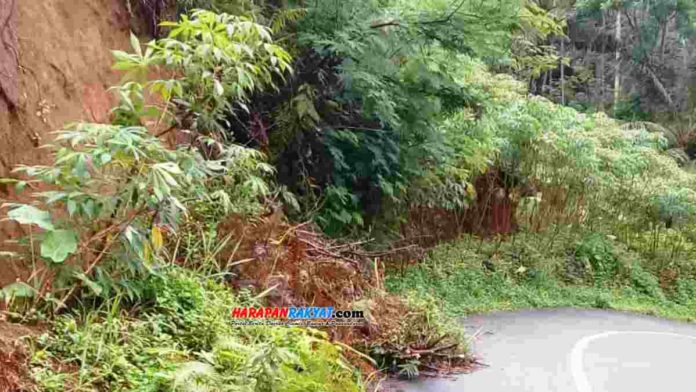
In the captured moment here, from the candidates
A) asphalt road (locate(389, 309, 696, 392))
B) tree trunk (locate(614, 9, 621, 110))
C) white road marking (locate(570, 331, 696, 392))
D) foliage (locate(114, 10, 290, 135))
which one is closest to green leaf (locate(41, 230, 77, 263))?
foliage (locate(114, 10, 290, 135))

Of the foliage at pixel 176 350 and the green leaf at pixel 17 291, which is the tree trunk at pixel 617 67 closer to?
the foliage at pixel 176 350

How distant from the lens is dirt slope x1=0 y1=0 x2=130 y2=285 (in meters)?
3.93

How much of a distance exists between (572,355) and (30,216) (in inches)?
246

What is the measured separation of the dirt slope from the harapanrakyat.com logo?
1.60m

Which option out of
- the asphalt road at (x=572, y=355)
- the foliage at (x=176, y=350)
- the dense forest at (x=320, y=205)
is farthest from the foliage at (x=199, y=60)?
the asphalt road at (x=572, y=355)

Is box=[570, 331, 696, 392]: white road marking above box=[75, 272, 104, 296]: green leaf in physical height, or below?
below

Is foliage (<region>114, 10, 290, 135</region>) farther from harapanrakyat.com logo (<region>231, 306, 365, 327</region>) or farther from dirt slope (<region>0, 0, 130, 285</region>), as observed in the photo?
harapanrakyat.com logo (<region>231, 306, 365, 327</region>)

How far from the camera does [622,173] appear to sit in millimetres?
14328

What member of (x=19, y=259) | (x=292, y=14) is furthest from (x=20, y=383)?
(x=292, y=14)

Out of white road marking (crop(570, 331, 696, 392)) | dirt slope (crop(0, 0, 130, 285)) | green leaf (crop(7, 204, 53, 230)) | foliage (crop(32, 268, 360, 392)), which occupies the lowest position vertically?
white road marking (crop(570, 331, 696, 392))

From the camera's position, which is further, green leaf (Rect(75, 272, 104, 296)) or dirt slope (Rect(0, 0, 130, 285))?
dirt slope (Rect(0, 0, 130, 285))

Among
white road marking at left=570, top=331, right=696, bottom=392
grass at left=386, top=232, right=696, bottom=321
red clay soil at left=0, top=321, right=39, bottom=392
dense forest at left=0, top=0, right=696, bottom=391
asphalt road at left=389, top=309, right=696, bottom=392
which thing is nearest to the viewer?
red clay soil at left=0, top=321, right=39, bottom=392

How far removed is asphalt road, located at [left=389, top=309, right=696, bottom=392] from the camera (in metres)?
5.96

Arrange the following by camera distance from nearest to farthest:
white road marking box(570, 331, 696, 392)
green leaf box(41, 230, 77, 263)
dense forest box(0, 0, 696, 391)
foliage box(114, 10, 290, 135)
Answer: green leaf box(41, 230, 77, 263), dense forest box(0, 0, 696, 391), foliage box(114, 10, 290, 135), white road marking box(570, 331, 696, 392)
